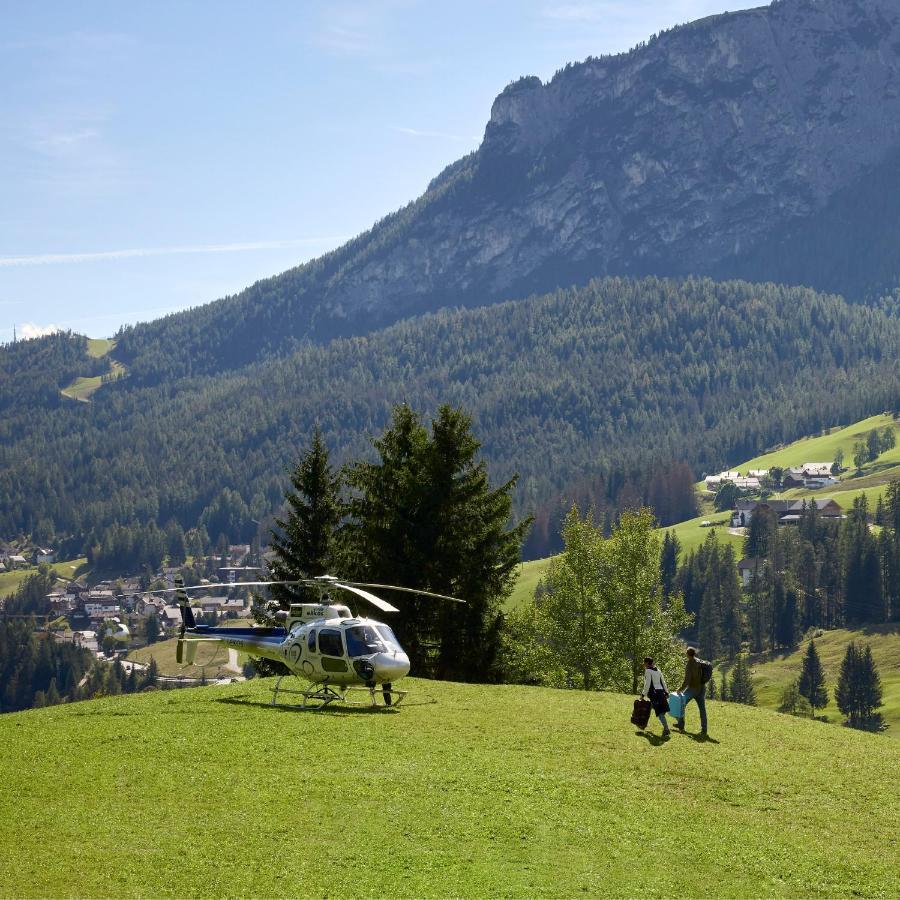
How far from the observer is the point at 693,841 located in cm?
2380

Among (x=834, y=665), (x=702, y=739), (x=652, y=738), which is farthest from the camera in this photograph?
(x=834, y=665)

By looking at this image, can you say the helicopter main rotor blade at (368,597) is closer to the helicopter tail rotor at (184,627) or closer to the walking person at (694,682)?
the helicopter tail rotor at (184,627)

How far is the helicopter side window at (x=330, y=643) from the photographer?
114 ft

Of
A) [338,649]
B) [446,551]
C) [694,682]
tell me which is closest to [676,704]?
[694,682]

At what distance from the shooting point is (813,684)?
13238 centimetres

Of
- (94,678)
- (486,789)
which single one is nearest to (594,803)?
(486,789)

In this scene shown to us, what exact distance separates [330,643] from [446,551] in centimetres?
1745

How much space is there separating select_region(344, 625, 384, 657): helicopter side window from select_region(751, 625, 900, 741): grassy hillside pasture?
97571 millimetres

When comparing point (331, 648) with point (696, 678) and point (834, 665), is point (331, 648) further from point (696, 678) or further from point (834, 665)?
point (834, 665)

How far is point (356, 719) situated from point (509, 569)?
22.1 meters

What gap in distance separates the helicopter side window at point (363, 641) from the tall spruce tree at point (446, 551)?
16883 mm

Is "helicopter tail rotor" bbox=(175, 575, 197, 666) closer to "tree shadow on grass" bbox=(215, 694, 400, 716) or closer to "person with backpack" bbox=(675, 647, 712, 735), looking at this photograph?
"tree shadow on grass" bbox=(215, 694, 400, 716)

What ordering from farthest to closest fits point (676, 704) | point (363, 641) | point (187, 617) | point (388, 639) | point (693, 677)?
point (187, 617) < point (388, 639) < point (363, 641) < point (676, 704) < point (693, 677)

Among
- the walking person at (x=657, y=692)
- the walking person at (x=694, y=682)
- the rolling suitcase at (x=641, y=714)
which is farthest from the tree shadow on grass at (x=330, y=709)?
the walking person at (x=694, y=682)
